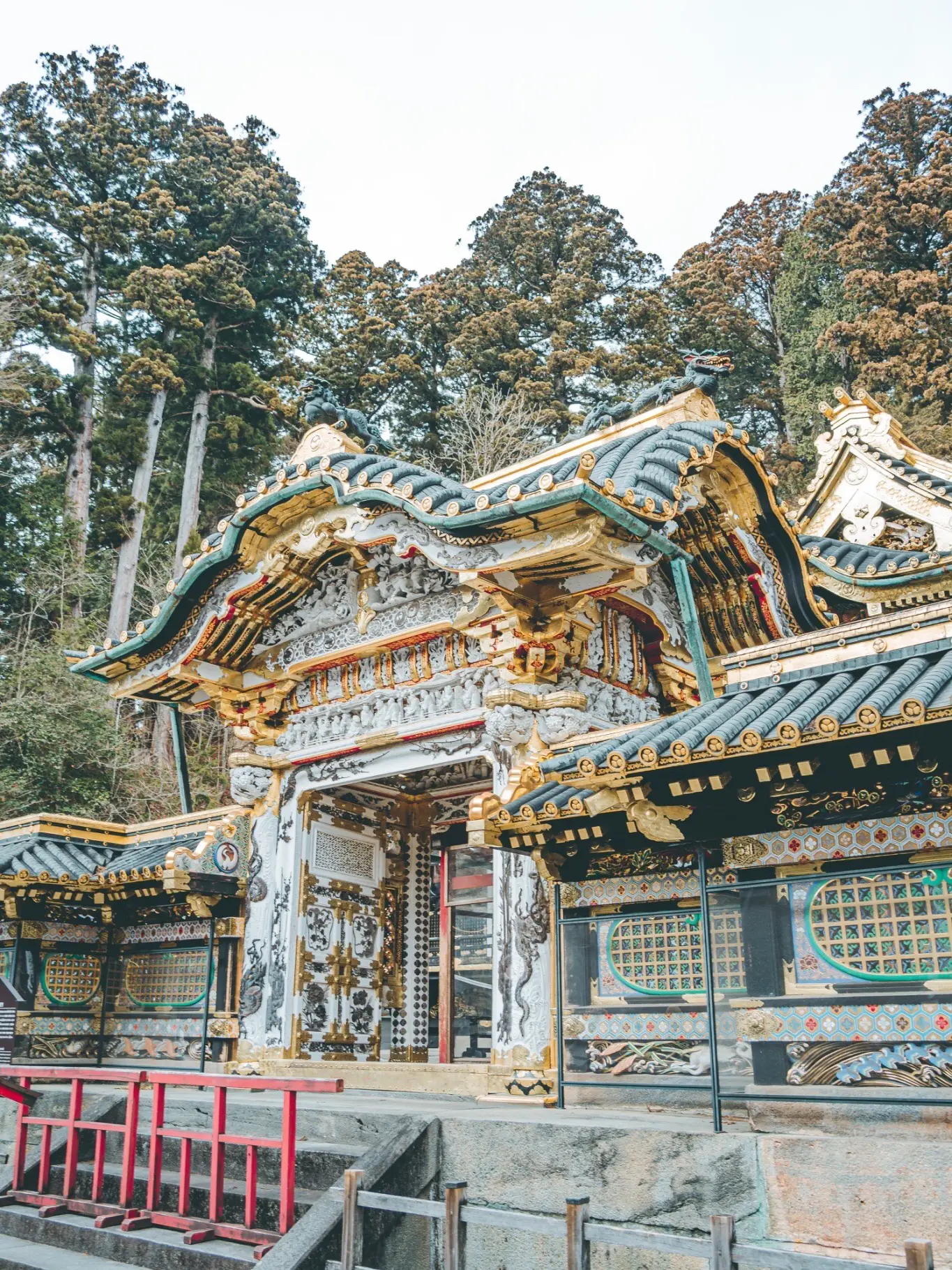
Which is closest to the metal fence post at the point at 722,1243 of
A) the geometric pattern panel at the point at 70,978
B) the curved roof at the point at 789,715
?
the curved roof at the point at 789,715

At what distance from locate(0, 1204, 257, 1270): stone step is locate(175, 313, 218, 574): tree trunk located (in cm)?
2238

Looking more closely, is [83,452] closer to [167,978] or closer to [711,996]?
[167,978]

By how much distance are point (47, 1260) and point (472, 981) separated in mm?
7023

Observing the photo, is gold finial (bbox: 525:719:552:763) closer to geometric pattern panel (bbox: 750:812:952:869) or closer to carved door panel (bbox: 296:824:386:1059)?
geometric pattern panel (bbox: 750:812:952:869)

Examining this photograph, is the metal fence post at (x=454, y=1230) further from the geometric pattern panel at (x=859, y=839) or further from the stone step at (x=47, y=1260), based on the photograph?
the stone step at (x=47, y=1260)

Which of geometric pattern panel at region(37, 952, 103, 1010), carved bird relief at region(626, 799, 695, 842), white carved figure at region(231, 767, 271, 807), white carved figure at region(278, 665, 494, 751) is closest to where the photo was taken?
carved bird relief at region(626, 799, 695, 842)

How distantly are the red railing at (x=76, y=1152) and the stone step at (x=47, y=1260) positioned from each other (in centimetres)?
24

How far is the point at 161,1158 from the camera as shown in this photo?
25.2 ft

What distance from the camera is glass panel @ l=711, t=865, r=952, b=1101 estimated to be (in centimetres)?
601

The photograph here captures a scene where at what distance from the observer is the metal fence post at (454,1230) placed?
4.86 metres

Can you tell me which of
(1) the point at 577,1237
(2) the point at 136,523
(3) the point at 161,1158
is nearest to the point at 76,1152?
(3) the point at 161,1158

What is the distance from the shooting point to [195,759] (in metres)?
25.8

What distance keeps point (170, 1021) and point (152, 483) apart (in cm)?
2228

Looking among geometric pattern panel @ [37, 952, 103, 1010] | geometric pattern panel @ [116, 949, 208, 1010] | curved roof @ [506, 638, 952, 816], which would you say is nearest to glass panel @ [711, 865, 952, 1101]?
curved roof @ [506, 638, 952, 816]
